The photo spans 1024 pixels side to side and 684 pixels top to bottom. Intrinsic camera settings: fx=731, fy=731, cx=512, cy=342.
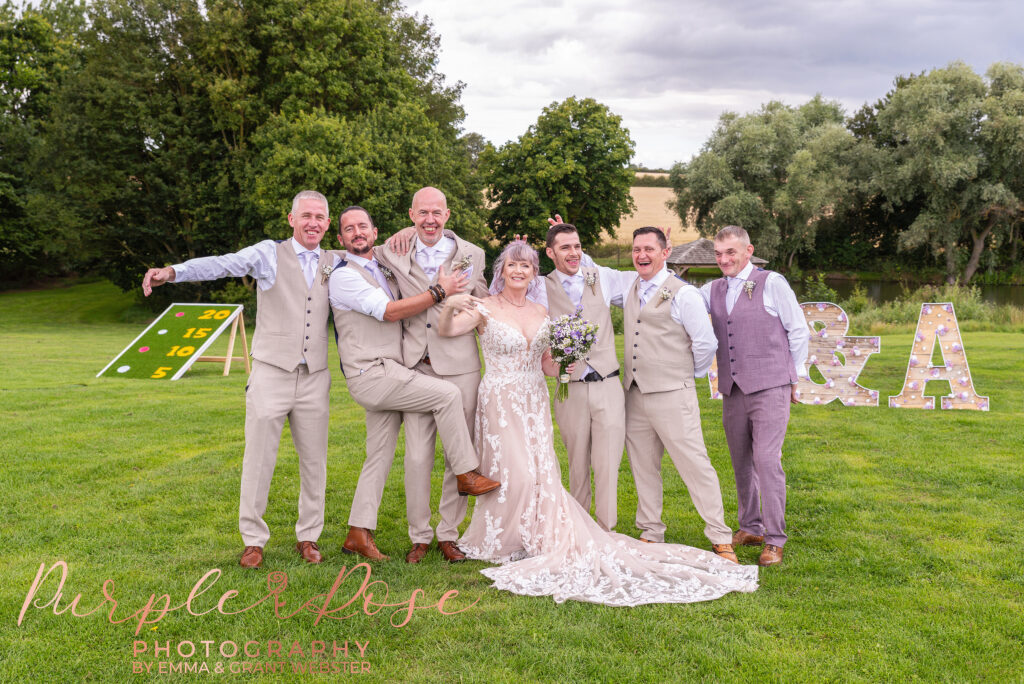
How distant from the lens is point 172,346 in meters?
14.5

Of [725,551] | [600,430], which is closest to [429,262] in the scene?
[600,430]

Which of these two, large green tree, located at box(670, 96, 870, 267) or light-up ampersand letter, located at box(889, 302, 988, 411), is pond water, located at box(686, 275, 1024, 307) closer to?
large green tree, located at box(670, 96, 870, 267)

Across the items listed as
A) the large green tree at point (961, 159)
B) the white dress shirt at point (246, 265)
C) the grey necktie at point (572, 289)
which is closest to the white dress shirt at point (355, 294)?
the white dress shirt at point (246, 265)

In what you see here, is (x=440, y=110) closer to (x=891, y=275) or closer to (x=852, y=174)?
(x=852, y=174)

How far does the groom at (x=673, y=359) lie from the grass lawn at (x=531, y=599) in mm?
564

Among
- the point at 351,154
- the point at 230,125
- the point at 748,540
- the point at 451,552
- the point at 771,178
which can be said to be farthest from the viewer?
the point at 771,178

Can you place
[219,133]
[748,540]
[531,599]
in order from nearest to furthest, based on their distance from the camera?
1. [531,599]
2. [748,540]
3. [219,133]

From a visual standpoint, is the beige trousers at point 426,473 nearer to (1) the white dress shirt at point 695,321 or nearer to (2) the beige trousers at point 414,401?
(2) the beige trousers at point 414,401

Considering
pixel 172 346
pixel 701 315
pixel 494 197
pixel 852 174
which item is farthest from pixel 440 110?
pixel 701 315

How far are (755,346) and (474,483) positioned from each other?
220 centimetres

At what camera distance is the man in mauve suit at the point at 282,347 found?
4.87 metres

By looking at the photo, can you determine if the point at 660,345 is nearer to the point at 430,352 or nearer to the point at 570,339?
the point at 570,339

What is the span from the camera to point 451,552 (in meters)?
5.16

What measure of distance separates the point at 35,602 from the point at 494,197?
3868 cm
